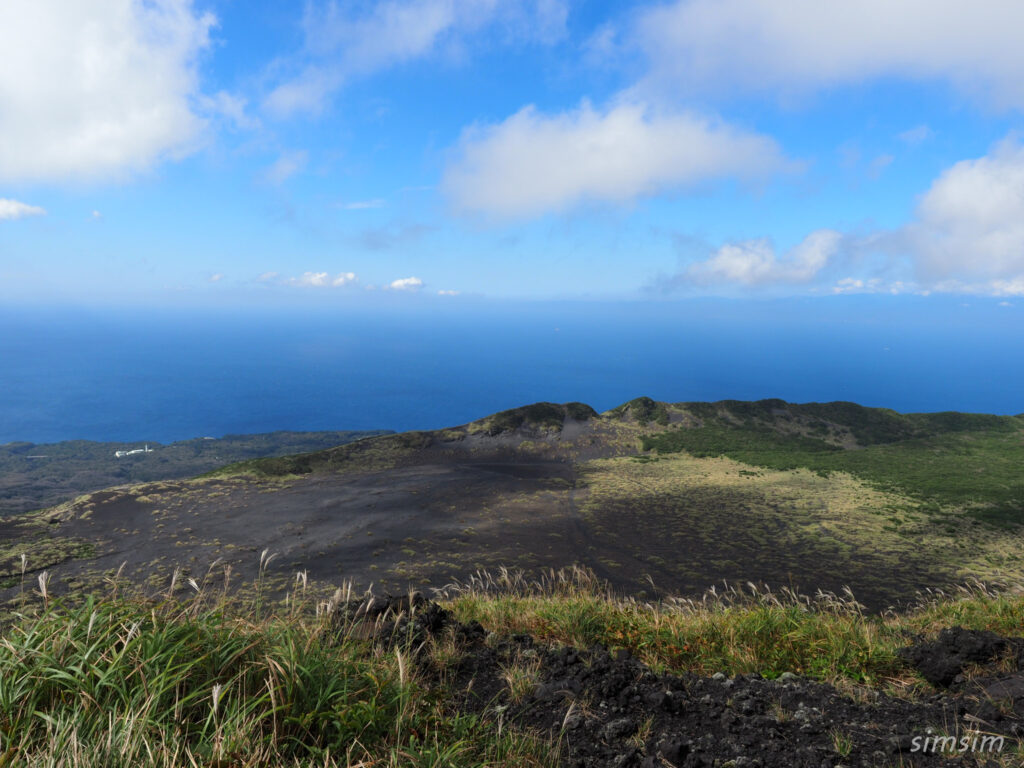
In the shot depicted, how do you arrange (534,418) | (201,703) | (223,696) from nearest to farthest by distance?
(201,703) < (223,696) < (534,418)

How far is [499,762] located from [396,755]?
531mm

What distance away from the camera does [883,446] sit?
161 ft

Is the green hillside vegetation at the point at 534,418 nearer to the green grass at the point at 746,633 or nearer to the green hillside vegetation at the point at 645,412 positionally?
the green hillside vegetation at the point at 645,412

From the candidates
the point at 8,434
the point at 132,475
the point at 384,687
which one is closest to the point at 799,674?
the point at 384,687

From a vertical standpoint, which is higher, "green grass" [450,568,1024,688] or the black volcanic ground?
"green grass" [450,568,1024,688]

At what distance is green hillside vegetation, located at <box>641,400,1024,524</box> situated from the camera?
33344 millimetres

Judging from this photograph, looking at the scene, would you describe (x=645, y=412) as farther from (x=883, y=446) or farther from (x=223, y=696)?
(x=223, y=696)

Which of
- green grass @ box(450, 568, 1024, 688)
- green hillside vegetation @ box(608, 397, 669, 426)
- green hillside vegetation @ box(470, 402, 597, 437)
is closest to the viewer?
green grass @ box(450, 568, 1024, 688)

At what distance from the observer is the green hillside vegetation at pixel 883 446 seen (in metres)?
33.3

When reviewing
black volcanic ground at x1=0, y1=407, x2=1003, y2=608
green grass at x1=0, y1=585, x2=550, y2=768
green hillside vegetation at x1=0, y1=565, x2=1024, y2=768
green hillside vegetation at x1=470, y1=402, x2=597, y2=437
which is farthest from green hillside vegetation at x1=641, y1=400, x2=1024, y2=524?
green grass at x1=0, y1=585, x2=550, y2=768

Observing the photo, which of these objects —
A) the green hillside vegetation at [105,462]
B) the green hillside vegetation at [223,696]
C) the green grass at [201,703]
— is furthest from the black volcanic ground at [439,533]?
the green hillside vegetation at [105,462]

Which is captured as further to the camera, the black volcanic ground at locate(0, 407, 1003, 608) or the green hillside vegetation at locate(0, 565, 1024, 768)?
the black volcanic ground at locate(0, 407, 1003, 608)

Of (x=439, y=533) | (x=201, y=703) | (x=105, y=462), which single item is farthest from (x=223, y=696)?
(x=105, y=462)

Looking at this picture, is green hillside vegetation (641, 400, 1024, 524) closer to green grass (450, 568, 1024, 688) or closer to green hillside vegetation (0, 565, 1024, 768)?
green grass (450, 568, 1024, 688)
